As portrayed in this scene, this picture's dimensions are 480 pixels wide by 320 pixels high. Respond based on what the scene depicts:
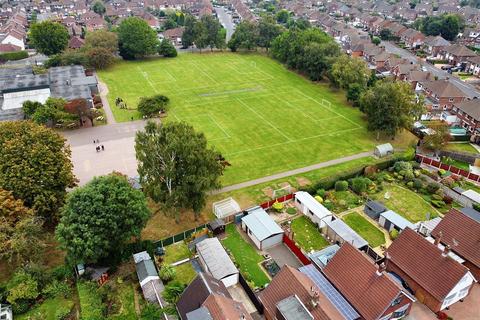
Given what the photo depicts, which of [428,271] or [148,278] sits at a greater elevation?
[428,271]

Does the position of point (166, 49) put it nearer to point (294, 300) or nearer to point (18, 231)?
point (18, 231)

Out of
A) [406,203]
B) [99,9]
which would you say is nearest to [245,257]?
[406,203]

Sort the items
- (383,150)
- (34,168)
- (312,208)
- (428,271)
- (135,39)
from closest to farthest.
→ (428,271) < (34,168) < (312,208) < (383,150) < (135,39)

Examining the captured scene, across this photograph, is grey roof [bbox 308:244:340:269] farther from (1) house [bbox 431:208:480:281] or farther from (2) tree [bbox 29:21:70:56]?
(2) tree [bbox 29:21:70:56]

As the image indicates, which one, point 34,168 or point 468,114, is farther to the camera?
point 468,114

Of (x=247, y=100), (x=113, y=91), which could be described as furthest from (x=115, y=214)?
(x=113, y=91)

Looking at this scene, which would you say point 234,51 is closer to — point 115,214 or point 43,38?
point 43,38

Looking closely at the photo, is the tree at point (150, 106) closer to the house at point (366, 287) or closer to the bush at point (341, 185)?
the bush at point (341, 185)
